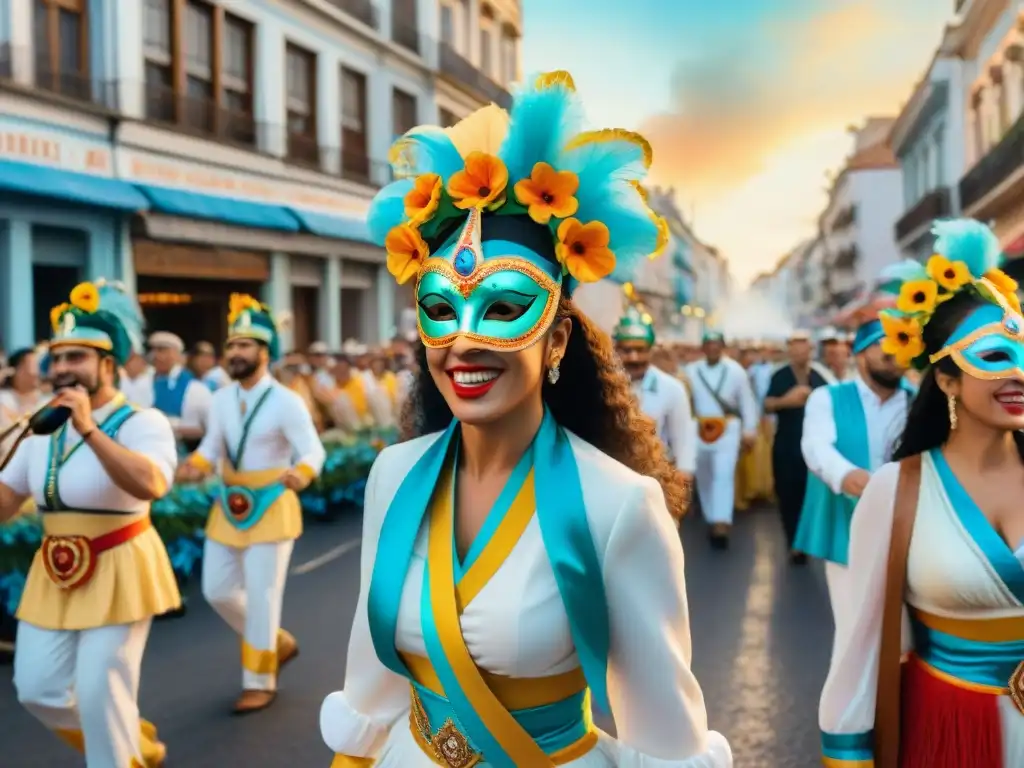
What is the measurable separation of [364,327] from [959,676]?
78.9 ft

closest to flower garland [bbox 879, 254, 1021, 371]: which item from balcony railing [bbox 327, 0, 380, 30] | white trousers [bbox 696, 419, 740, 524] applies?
white trousers [bbox 696, 419, 740, 524]

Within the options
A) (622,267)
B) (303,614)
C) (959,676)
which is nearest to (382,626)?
(622,267)

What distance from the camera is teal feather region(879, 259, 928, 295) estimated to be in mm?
3504

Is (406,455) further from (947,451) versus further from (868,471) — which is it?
(868,471)

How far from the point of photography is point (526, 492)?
2.37 m

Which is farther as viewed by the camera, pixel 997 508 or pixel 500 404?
pixel 997 508

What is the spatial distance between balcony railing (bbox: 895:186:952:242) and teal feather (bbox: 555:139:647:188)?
2809cm

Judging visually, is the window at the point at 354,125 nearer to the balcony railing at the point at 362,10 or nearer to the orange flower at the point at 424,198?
the balcony railing at the point at 362,10

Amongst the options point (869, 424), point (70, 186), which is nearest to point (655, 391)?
point (869, 424)

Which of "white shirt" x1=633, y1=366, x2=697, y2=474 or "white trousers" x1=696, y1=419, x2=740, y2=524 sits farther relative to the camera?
"white trousers" x1=696, y1=419, x2=740, y2=524

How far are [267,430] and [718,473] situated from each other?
226 inches

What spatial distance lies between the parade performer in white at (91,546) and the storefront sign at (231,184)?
1053 cm

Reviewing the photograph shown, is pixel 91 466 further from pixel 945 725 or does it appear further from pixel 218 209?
pixel 218 209

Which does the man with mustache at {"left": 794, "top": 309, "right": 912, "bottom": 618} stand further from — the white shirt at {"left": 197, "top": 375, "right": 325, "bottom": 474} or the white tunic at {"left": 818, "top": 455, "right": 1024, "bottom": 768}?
the white shirt at {"left": 197, "top": 375, "right": 325, "bottom": 474}
